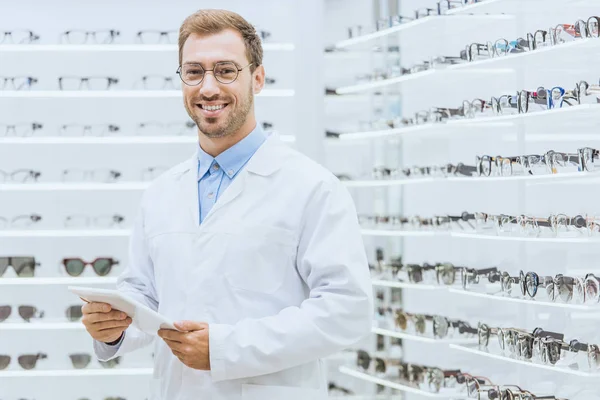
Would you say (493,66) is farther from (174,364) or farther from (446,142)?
(174,364)

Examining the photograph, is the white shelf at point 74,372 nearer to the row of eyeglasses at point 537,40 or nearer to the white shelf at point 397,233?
the white shelf at point 397,233

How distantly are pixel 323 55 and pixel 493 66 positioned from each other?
4.72ft

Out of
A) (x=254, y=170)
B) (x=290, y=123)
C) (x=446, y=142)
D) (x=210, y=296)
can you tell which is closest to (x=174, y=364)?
(x=210, y=296)

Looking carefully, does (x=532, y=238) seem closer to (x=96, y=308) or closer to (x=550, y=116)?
(x=550, y=116)

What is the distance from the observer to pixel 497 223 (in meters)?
4.57

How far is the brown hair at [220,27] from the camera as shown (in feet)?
8.37

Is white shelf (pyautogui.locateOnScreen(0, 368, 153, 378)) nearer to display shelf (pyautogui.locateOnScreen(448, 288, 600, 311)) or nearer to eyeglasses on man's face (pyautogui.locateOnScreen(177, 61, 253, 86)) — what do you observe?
display shelf (pyautogui.locateOnScreen(448, 288, 600, 311))

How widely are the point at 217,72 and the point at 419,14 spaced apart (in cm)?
276

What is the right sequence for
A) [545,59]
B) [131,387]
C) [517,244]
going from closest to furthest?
[545,59]
[517,244]
[131,387]

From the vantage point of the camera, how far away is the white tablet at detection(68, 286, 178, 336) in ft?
7.66

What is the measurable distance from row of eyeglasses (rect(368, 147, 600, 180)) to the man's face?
1.90m

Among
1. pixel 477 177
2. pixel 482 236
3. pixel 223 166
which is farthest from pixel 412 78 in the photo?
pixel 223 166

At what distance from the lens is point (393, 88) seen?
5652 mm

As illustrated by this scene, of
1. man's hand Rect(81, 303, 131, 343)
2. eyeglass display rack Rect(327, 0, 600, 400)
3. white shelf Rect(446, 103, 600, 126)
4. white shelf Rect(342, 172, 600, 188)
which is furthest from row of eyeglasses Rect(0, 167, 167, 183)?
man's hand Rect(81, 303, 131, 343)
